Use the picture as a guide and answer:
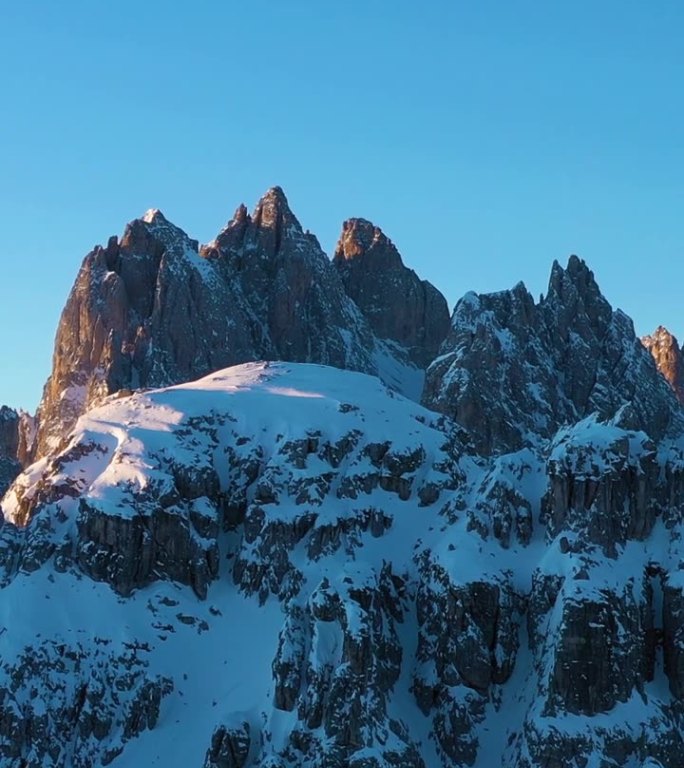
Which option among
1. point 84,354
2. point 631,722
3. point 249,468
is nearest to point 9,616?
point 249,468

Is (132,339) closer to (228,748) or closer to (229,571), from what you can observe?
(229,571)

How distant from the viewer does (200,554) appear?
13488 centimetres

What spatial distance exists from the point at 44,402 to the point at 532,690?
9985 cm

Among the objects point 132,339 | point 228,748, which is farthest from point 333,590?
point 132,339

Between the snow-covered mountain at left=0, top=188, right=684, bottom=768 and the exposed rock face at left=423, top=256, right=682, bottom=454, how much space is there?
28047mm

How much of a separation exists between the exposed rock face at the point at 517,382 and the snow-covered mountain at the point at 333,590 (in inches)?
1104

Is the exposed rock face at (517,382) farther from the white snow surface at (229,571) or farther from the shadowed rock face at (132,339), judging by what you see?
the shadowed rock face at (132,339)

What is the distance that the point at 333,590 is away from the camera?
405 feet

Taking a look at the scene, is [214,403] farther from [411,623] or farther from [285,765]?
[285,765]

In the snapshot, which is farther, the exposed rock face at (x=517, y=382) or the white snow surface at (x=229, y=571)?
the exposed rock face at (x=517, y=382)

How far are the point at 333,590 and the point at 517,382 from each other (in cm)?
6766

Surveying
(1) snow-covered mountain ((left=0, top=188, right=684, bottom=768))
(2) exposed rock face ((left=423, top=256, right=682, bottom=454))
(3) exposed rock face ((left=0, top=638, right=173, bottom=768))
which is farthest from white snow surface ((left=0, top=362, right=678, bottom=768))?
(2) exposed rock face ((left=423, top=256, right=682, bottom=454))

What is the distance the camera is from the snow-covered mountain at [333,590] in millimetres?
116562

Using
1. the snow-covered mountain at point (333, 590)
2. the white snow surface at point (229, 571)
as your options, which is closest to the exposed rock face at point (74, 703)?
the snow-covered mountain at point (333, 590)
